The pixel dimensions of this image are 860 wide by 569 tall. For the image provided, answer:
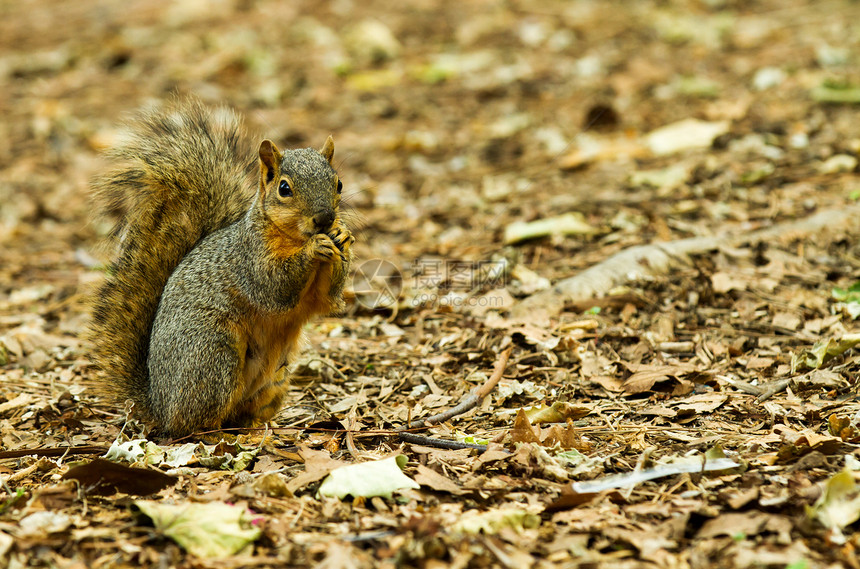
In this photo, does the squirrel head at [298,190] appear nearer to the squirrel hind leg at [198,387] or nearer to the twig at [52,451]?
the squirrel hind leg at [198,387]

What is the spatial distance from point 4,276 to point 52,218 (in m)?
1.18

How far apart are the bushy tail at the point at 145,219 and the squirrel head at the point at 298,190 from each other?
400mm

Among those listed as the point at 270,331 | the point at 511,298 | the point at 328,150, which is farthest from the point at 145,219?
the point at 511,298

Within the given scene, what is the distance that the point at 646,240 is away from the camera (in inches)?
191

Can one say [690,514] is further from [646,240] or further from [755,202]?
[755,202]

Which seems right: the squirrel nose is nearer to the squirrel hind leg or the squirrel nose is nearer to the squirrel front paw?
the squirrel front paw

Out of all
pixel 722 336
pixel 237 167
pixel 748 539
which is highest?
pixel 237 167

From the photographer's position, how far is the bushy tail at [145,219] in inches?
141

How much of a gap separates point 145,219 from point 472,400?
1.66 m

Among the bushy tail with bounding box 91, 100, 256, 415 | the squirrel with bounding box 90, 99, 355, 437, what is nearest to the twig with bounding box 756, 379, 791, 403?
the squirrel with bounding box 90, 99, 355, 437

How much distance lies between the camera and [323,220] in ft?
10.7

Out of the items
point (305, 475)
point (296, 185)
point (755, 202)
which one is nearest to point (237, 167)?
point (296, 185)

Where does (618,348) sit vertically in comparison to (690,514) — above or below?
below

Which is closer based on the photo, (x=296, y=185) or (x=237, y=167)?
(x=296, y=185)
